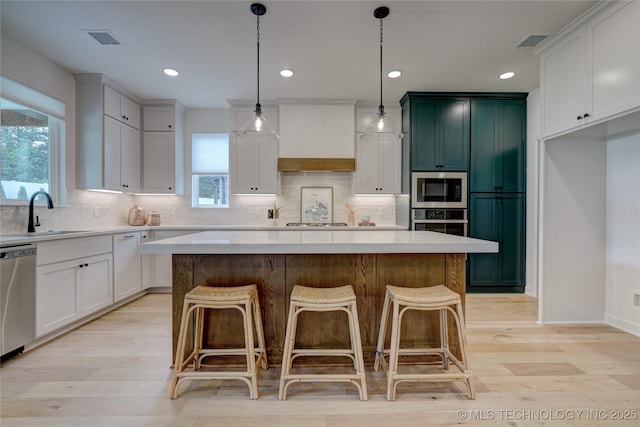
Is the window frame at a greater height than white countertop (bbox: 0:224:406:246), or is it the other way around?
the window frame

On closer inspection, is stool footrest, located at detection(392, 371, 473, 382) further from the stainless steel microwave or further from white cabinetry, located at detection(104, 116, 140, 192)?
white cabinetry, located at detection(104, 116, 140, 192)

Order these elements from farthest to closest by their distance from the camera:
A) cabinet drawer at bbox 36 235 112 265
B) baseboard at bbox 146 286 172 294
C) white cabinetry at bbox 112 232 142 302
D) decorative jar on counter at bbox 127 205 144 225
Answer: decorative jar on counter at bbox 127 205 144 225
baseboard at bbox 146 286 172 294
white cabinetry at bbox 112 232 142 302
cabinet drawer at bbox 36 235 112 265

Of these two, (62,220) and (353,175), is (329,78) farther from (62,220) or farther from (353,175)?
(62,220)

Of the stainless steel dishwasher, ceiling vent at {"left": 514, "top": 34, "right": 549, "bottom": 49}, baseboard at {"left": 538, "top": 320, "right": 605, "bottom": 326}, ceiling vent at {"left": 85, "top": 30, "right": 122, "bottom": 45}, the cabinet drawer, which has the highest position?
ceiling vent at {"left": 514, "top": 34, "right": 549, "bottom": 49}

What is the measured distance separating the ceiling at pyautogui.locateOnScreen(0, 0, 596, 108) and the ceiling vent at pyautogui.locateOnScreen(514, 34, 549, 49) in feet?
0.18

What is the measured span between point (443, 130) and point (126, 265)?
4414 millimetres

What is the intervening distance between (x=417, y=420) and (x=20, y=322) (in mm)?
2937

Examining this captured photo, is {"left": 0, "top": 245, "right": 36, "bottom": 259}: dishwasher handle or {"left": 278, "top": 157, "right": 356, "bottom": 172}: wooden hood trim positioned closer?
{"left": 0, "top": 245, "right": 36, "bottom": 259}: dishwasher handle

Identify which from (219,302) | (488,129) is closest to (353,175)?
(488,129)

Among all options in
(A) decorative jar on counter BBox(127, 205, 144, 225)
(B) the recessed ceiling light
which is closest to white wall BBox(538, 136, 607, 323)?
(B) the recessed ceiling light

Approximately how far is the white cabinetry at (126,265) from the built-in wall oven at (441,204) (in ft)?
11.9

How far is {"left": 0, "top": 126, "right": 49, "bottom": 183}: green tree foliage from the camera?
9.57ft

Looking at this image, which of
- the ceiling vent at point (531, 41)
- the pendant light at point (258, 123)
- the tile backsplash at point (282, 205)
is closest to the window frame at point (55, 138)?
the tile backsplash at point (282, 205)

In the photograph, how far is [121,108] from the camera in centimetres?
396
